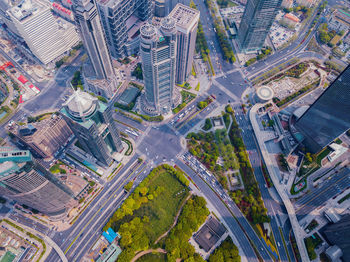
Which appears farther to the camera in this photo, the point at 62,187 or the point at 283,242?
the point at 283,242

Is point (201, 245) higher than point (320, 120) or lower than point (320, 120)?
lower

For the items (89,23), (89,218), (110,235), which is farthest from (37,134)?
(110,235)

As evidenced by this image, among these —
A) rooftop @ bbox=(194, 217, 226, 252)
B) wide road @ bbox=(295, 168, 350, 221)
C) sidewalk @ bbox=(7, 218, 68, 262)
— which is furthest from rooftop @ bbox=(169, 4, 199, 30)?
sidewalk @ bbox=(7, 218, 68, 262)

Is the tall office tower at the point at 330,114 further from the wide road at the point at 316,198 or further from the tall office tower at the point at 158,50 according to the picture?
the tall office tower at the point at 158,50

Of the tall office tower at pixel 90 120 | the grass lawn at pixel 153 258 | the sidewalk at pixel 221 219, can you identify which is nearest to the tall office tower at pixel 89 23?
the tall office tower at pixel 90 120

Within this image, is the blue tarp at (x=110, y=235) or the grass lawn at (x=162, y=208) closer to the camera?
the blue tarp at (x=110, y=235)

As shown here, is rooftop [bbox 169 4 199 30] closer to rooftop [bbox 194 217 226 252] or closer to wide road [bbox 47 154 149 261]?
wide road [bbox 47 154 149 261]

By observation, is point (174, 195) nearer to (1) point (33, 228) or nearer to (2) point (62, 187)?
(2) point (62, 187)

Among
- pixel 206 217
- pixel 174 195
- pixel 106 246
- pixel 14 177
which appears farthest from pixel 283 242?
pixel 14 177
